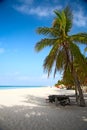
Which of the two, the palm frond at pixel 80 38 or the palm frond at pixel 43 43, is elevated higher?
the palm frond at pixel 80 38

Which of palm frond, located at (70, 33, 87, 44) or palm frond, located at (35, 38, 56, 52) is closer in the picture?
palm frond, located at (70, 33, 87, 44)

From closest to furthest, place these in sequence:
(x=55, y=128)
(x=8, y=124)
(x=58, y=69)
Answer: (x=55, y=128)
(x=8, y=124)
(x=58, y=69)

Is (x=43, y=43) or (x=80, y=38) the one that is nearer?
(x=80, y=38)

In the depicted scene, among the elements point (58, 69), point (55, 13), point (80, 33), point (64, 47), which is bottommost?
point (58, 69)

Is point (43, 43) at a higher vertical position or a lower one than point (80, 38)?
lower

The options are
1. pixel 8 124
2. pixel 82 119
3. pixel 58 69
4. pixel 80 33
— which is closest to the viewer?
pixel 8 124

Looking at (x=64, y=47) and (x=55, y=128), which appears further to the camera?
(x=64, y=47)

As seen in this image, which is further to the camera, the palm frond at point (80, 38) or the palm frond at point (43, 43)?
the palm frond at point (43, 43)

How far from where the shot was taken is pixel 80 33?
13.1m

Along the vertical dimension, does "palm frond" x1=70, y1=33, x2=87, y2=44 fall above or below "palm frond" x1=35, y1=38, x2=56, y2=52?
above

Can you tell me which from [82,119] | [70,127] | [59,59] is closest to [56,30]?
[59,59]

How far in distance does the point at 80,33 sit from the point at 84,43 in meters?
0.70

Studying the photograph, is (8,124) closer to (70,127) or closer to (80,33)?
(70,127)

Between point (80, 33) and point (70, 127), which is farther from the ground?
point (80, 33)
